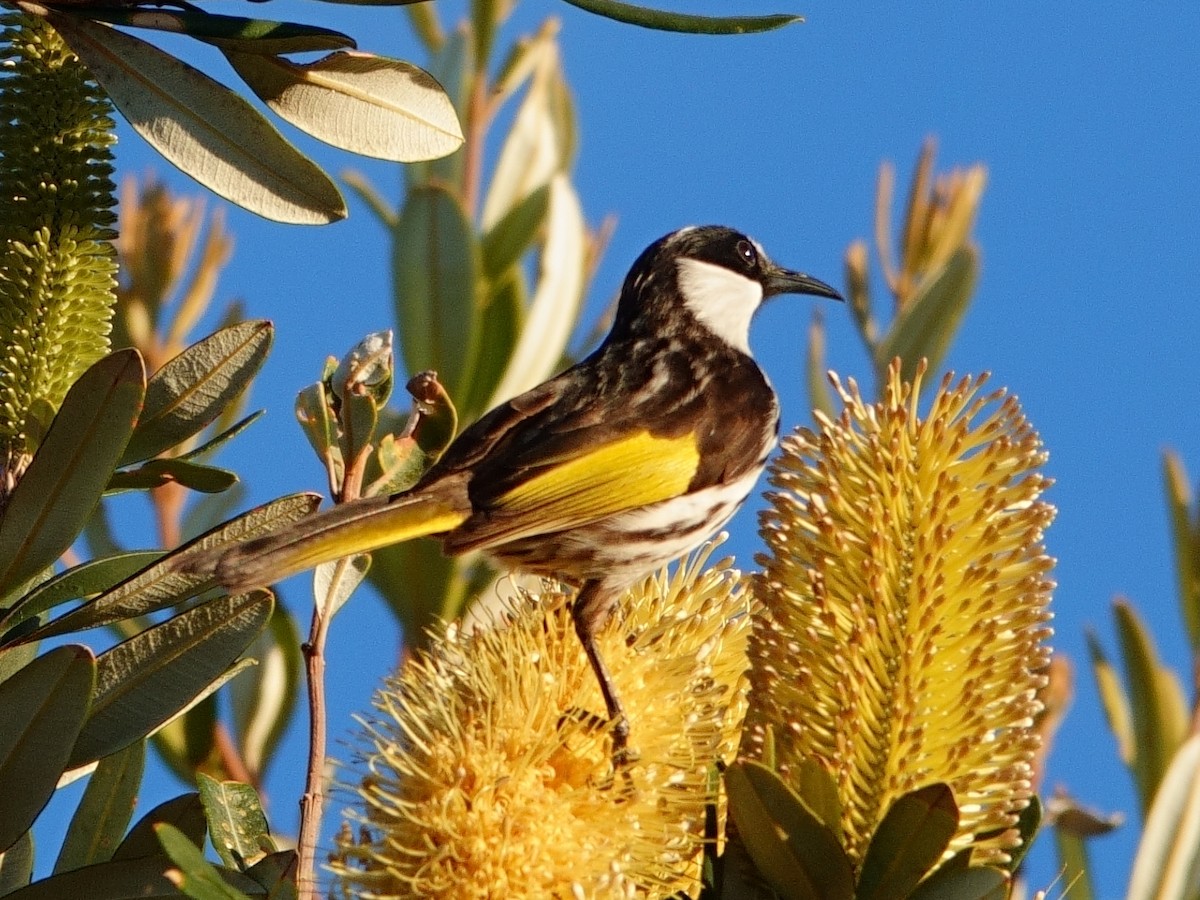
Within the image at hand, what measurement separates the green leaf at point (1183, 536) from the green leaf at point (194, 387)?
3.05 meters

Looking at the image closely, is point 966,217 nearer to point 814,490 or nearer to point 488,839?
point 814,490

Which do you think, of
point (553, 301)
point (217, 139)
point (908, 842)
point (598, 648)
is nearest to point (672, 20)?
point (217, 139)

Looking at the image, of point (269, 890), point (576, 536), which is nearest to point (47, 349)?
point (269, 890)

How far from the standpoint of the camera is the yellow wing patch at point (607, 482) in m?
3.68

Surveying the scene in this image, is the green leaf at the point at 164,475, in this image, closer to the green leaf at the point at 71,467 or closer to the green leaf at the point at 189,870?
the green leaf at the point at 71,467

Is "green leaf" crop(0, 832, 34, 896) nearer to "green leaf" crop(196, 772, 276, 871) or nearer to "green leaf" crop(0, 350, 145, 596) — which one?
"green leaf" crop(196, 772, 276, 871)

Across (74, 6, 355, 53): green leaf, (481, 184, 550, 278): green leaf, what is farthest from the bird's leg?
(481, 184, 550, 278): green leaf

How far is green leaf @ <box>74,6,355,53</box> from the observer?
2455 millimetres

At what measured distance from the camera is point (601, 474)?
3.81m

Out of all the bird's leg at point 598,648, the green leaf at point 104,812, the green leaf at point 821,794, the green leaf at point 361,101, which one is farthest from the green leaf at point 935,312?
the green leaf at point 821,794

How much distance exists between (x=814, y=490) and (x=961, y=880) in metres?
0.69

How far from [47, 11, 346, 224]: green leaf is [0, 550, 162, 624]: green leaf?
22.4 inches

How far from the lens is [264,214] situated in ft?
8.45

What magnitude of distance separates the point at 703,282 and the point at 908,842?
326 cm
